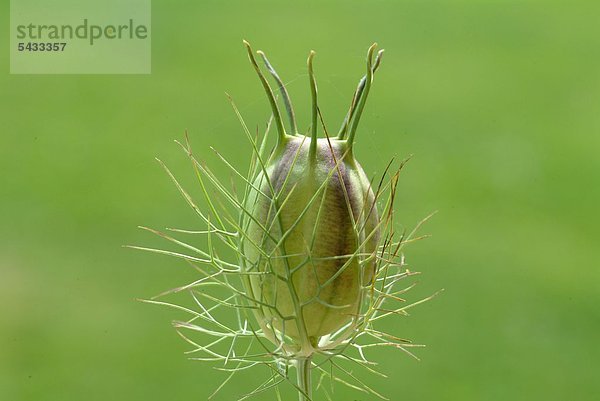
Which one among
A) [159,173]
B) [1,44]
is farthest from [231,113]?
[1,44]

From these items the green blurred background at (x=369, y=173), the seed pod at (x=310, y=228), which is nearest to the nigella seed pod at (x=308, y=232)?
the seed pod at (x=310, y=228)

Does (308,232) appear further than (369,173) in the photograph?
No

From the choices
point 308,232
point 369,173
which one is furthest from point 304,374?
point 369,173

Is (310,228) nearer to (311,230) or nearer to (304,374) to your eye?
(311,230)

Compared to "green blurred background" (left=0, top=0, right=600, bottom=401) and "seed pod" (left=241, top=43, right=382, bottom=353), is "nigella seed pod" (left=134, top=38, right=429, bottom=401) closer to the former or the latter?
"seed pod" (left=241, top=43, right=382, bottom=353)

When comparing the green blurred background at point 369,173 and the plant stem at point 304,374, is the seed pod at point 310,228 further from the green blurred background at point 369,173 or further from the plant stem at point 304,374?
the green blurred background at point 369,173

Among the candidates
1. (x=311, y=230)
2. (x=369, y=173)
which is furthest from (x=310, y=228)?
(x=369, y=173)
